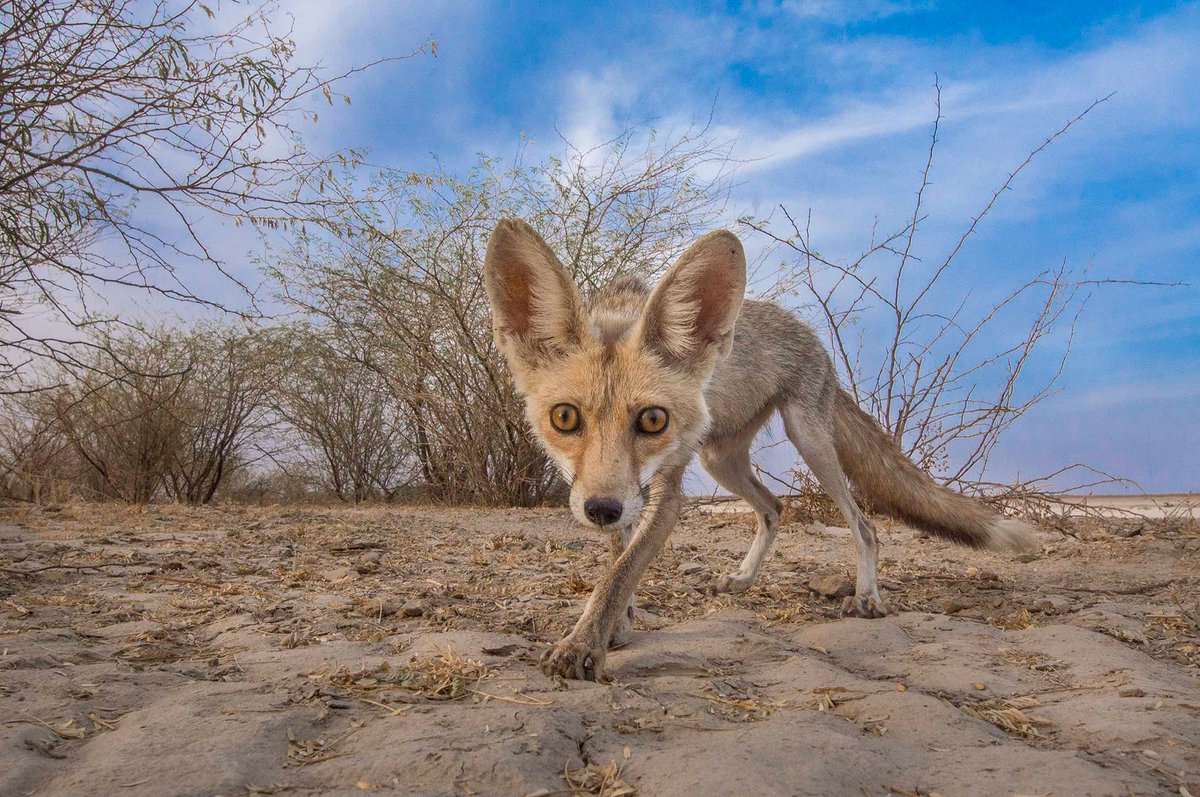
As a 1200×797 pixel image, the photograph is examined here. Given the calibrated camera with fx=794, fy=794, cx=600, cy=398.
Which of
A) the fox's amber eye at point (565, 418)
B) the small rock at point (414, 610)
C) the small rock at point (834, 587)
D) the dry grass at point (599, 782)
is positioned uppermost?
the fox's amber eye at point (565, 418)

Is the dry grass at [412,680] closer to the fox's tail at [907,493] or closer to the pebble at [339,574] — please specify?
the pebble at [339,574]

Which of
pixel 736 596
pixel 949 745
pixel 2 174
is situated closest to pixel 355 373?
pixel 2 174

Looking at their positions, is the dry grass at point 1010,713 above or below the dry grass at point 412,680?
below

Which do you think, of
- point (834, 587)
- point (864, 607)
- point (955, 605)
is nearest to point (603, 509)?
point (864, 607)

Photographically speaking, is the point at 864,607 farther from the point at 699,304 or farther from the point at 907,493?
the point at 699,304

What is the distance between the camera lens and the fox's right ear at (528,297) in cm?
291

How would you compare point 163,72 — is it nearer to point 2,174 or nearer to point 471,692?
point 2,174

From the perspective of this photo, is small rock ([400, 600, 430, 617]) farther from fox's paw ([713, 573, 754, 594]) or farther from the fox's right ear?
fox's paw ([713, 573, 754, 594])

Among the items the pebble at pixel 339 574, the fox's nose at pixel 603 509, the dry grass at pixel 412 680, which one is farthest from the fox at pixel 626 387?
the pebble at pixel 339 574

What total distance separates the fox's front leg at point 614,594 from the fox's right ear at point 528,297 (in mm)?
662

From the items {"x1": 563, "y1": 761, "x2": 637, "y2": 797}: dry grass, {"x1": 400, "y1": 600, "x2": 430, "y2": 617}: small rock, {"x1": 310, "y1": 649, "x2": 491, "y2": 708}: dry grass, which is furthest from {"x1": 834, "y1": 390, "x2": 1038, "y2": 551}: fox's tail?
A: {"x1": 563, "y1": 761, "x2": 637, "y2": 797}: dry grass

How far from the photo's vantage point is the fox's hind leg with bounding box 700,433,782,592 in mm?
4312

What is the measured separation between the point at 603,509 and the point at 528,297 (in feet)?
3.47

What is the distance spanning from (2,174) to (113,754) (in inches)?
178
